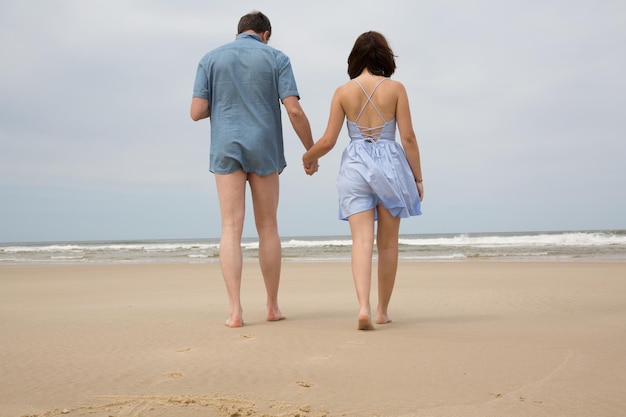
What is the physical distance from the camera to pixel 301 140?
4355 mm

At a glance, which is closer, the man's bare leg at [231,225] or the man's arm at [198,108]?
the man's bare leg at [231,225]

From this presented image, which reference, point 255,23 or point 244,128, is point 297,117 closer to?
point 244,128

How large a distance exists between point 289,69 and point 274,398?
2630mm

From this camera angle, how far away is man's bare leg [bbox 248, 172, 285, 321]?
426 cm

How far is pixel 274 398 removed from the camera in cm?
228

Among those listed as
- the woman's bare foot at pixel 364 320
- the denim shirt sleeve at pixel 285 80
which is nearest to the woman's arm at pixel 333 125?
the denim shirt sleeve at pixel 285 80

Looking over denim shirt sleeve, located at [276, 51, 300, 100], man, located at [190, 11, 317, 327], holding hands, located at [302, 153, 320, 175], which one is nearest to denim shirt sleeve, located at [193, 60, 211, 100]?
man, located at [190, 11, 317, 327]

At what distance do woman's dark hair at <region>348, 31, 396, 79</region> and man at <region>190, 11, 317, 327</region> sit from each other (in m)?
0.51

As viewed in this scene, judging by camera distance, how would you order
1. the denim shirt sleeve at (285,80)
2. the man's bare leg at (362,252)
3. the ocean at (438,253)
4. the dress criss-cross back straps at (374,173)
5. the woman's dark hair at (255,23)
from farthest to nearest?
the ocean at (438,253) < the woman's dark hair at (255,23) < the denim shirt sleeve at (285,80) < the dress criss-cross back straps at (374,173) < the man's bare leg at (362,252)

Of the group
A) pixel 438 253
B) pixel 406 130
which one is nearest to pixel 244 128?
pixel 406 130

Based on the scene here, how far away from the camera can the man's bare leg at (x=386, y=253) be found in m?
4.12

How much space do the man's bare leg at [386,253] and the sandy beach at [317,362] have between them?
0.21 metres

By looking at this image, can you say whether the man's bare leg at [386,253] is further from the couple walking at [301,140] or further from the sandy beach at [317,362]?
the sandy beach at [317,362]

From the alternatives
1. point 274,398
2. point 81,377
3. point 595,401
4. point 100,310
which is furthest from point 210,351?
point 100,310
